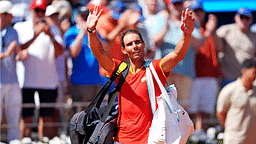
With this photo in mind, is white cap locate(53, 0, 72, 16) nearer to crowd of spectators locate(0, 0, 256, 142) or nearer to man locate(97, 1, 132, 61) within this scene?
crowd of spectators locate(0, 0, 256, 142)

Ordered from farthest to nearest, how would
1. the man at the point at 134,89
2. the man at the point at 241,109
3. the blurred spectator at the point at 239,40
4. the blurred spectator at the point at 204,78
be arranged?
the blurred spectator at the point at 239,40
the blurred spectator at the point at 204,78
the man at the point at 241,109
the man at the point at 134,89

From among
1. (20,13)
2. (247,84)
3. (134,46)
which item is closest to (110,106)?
(134,46)

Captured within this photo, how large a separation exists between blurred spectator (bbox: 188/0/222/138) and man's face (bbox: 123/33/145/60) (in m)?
4.36

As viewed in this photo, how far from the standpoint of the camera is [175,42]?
8500 millimetres

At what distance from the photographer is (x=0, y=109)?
26.6 ft

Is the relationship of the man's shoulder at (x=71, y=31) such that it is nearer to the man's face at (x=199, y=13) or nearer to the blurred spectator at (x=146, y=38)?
the blurred spectator at (x=146, y=38)

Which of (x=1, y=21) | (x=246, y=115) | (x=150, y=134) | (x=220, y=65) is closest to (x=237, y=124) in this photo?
(x=246, y=115)

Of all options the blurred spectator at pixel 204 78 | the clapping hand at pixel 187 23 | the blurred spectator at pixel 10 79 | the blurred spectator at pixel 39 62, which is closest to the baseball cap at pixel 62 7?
the blurred spectator at pixel 39 62

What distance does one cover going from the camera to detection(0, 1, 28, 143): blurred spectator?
26.7 ft

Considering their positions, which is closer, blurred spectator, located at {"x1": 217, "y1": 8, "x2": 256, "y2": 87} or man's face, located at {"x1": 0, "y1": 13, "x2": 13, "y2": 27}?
man's face, located at {"x1": 0, "y1": 13, "x2": 13, "y2": 27}

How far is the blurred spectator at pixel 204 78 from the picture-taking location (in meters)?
9.39

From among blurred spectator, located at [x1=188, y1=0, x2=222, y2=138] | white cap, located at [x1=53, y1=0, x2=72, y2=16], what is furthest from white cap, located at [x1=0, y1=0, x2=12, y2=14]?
blurred spectator, located at [x1=188, y1=0, x2=222, y2=138]

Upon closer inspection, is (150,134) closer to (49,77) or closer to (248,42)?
(49,77)

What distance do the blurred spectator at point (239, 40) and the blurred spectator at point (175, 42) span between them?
3.23ft
